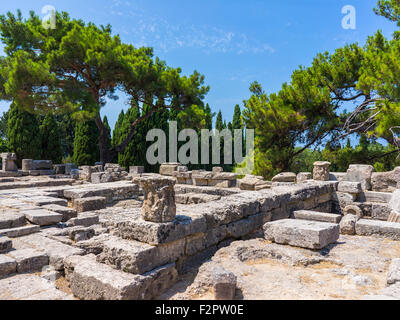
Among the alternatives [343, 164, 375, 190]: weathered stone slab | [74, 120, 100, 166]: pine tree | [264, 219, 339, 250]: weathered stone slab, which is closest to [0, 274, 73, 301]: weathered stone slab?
[264, 219, 339, 250]: weathered stone slab

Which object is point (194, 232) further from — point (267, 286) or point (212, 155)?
point (212, 155)

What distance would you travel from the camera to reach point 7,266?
11.5 feet

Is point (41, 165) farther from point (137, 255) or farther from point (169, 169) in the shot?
point (137, 255)

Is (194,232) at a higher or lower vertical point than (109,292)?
higher

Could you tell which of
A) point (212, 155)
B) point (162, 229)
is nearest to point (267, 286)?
point (162, 229)

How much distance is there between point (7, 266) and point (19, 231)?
1.54 m

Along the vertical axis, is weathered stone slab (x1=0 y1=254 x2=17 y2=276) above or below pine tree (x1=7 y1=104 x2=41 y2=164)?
below

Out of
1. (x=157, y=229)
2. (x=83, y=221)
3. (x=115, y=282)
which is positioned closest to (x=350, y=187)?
(x=157, y=229)

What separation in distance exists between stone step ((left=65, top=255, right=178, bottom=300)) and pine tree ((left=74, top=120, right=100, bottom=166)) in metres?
19.8

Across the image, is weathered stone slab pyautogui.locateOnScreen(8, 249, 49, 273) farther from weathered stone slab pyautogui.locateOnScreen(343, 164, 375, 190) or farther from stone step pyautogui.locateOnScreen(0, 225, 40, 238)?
weathered stone slab pyautogui.locateOnScreen(343, 164, 375, 190)

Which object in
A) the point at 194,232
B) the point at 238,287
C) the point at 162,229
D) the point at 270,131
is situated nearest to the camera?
the point at 238,287

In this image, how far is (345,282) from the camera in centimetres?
316

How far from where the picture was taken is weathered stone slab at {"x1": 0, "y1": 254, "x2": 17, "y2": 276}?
347 cm
